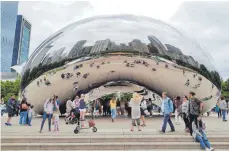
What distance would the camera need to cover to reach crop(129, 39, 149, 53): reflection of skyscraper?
52.6ft

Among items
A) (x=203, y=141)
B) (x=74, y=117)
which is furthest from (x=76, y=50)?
(x=203, y=141)

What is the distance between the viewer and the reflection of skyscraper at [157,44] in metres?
16.2

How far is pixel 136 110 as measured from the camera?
939 cm

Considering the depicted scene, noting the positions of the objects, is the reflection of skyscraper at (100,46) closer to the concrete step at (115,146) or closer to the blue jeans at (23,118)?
the blue jeans at (23,118)

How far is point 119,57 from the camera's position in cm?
1642

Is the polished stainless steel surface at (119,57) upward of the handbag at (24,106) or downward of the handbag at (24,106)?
upward

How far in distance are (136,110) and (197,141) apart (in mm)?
2346

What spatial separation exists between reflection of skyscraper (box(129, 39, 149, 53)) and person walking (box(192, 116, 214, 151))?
8.93m

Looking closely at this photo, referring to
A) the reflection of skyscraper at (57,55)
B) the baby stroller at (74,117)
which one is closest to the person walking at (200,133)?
the baby stroller at (74,117)

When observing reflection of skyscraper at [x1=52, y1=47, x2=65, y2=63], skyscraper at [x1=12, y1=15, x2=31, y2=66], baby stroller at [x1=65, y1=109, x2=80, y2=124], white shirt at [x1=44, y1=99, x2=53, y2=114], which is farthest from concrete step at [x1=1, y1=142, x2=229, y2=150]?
skyscraper at [x1=12, y1=15, x2=31, y2=66]

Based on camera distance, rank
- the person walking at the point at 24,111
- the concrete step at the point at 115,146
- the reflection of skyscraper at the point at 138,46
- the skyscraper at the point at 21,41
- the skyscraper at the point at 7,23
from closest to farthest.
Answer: the concrete step at the point at 115,146
the person walking at the point at 24,111
the reflection of skyscraper at the point at 138,46
the skyscraper at the point at 7,23
the skyscraper at the point at 21,41

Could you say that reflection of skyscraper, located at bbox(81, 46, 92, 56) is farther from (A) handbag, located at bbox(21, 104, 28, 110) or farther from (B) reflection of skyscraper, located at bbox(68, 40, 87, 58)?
(A) handbag, located at bbox(21, 104, 28, 110)

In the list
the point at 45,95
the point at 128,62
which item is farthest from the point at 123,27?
the point at 45,95

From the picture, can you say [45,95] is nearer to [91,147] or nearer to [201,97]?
[201,97]
